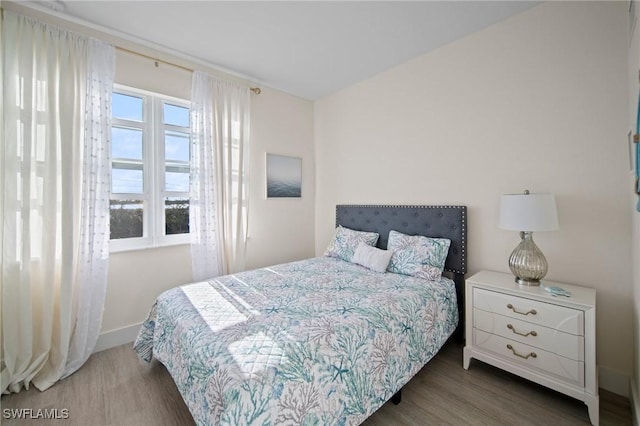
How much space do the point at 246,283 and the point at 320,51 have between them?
2.33 m

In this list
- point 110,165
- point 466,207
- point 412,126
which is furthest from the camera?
point 412,126

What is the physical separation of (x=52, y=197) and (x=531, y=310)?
11.5 feet

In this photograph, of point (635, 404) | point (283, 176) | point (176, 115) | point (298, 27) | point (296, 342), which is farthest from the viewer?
point (283, 176)

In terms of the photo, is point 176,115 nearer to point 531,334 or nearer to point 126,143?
point 126,143

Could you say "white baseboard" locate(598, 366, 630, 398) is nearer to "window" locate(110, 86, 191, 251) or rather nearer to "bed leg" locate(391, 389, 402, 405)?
"bed leg" locate(391, 389, 402, 405)

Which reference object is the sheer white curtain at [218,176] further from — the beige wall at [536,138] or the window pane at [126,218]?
the beige wall at [536,138]

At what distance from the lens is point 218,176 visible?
2.86m

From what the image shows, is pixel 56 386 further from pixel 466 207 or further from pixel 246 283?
pixel 466 207

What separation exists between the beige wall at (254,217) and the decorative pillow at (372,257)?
1.23m

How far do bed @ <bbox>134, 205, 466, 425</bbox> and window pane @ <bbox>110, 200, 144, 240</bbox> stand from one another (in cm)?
99

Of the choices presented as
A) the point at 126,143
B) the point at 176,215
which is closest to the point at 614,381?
the point at 176,215

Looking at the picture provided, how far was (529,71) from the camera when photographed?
2090mm

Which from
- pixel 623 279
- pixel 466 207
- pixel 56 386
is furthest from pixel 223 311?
pixel 623 279

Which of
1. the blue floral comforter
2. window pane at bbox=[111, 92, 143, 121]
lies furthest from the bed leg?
window pane at bbox=[111, 92, 143, 121]
